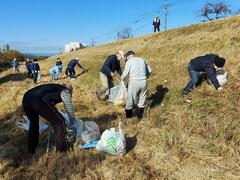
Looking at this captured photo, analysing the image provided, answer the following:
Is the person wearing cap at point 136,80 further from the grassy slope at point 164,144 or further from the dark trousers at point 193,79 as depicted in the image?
the dark trousers at point 193,79

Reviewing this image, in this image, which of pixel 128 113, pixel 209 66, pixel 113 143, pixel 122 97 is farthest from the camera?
pixel 122 97

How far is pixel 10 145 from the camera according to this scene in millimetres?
6961

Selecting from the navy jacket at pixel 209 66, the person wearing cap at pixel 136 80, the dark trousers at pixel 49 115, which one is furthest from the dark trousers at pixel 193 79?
the dark trousers at pixel 49 115

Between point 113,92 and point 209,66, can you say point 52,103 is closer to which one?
point 113,92

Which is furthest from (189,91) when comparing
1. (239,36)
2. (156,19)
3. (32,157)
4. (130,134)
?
(156,19)

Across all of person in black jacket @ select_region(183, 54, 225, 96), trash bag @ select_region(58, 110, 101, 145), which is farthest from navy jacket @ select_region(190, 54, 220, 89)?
trash bag @ select_region(58, 110, 101, 145)

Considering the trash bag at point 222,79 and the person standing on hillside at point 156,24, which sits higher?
the person standing on hillside at point 156,24

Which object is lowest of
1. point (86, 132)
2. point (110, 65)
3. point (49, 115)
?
point (86, 132)

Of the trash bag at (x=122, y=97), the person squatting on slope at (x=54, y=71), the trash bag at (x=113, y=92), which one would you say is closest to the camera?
the trash bag at (x=122, y=97)

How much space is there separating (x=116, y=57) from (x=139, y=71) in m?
2.68

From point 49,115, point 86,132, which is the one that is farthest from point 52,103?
point 86,132

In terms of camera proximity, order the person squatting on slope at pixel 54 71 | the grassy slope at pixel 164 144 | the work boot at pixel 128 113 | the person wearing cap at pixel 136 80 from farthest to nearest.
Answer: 1. the person squatting on slope at pixel 54 71
2. the work boot at pixel 128 113
3. the person wearing cap at pixel 136 80
4. the grassy slope at pixel 164 144

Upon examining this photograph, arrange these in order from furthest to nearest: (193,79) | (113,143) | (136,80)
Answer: (193,79)
(136,80)
(113,143)

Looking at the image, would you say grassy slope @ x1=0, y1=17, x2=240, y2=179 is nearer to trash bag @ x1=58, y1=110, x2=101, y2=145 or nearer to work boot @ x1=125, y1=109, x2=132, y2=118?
work boot @ x1=125, y1=109, x2=132, y2=118
